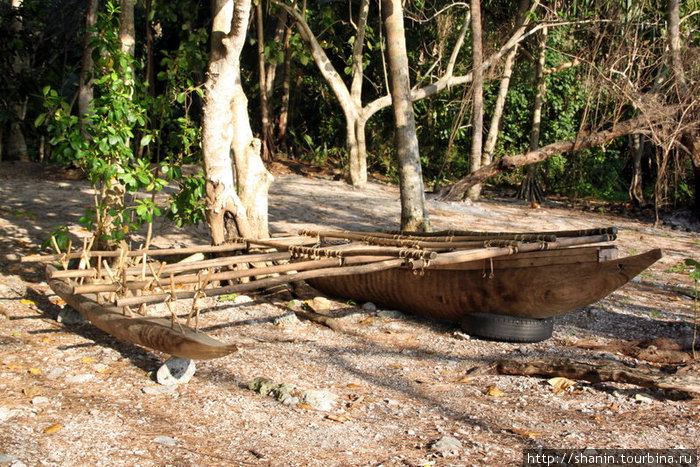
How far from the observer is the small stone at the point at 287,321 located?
471 cm

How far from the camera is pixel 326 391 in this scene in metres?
3.39

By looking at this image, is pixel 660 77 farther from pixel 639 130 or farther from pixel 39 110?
pixel 39 110

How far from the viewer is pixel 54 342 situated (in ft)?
12.8

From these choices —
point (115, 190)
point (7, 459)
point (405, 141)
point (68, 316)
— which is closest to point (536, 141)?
point (405, 141)

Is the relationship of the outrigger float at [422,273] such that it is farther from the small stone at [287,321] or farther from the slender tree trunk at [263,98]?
the slender tree trunk at [263,98]

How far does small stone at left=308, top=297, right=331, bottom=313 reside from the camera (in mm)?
5176

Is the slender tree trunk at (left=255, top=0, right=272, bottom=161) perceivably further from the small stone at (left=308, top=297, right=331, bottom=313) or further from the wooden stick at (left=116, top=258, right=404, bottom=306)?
the wooden stick at (left=116, top=258, right=404, bottom=306)

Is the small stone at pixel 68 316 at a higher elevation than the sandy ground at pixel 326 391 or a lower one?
higher

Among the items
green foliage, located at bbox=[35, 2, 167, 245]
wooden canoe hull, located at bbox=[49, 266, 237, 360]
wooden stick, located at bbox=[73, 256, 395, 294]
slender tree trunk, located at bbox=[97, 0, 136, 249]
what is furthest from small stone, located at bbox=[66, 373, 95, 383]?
slender tree trunk, located at bbox=[97, 0, 136, 249]

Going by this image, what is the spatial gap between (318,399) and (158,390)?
0.79 meters

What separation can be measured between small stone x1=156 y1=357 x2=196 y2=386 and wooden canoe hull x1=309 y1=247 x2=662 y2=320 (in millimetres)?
1678

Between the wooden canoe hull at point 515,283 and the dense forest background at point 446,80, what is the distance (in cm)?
337

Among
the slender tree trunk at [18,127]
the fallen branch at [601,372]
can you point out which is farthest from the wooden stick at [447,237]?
the slender tree trunk at [18,127]

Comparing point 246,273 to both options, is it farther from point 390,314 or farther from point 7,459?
point 7,459
